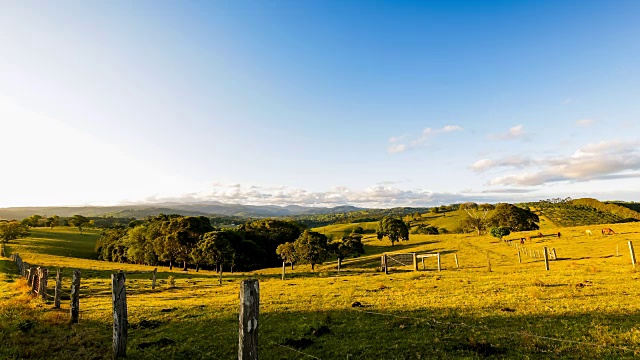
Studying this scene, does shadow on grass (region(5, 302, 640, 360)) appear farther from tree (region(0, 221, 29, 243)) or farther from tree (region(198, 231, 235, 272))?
tree (region(0, 221, 29, 243))

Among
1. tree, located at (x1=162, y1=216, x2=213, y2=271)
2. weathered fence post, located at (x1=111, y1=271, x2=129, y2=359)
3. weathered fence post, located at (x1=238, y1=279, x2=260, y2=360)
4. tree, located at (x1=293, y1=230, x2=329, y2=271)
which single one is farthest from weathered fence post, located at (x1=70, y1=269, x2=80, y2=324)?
tree, located at (x1=162, y1=216, x2=213, y2=271)

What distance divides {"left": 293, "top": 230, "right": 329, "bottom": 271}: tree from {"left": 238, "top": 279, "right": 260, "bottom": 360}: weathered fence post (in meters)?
56.6

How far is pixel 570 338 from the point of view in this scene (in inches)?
475

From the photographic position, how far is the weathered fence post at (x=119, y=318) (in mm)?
11797

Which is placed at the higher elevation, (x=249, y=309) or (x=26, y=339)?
(x=249, y=309)

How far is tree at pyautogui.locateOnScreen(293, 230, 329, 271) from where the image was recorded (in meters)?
63.2

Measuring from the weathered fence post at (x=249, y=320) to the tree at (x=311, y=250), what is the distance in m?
56.6

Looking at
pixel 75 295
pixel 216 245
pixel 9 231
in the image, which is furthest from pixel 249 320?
pixel 9 231

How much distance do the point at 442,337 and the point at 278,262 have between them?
8373 centimetres

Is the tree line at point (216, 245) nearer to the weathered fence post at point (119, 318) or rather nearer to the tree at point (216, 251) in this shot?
the tree at point (216, 251)

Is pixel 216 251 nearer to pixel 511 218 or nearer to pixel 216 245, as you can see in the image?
pixel 216 245

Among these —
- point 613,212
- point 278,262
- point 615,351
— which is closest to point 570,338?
point 615,351

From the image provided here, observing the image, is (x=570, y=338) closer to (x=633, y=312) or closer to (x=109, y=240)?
(x=633, y=312)

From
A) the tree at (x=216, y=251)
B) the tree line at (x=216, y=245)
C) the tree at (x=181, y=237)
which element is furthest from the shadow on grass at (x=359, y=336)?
the tree at (x=181, y=237)
